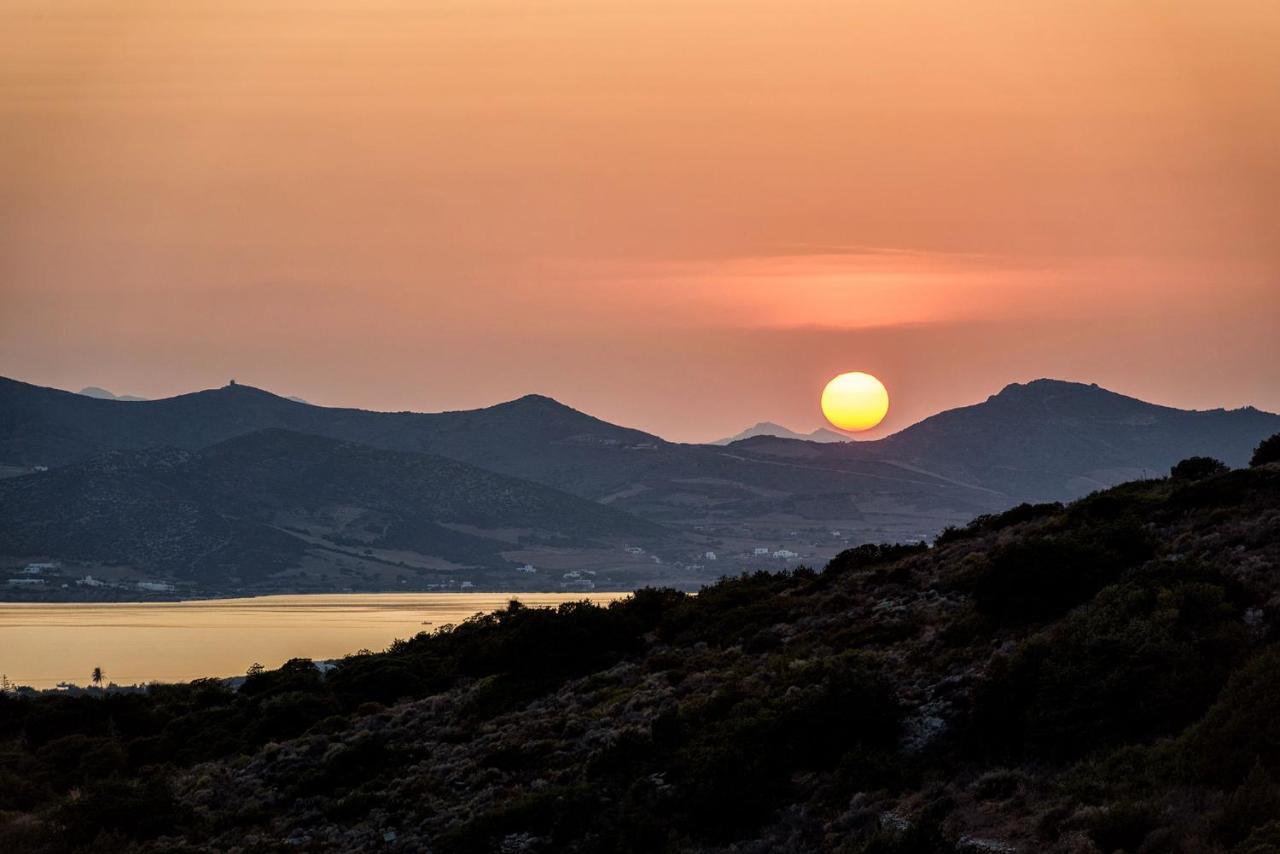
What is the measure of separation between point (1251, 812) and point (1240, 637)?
7.45 m

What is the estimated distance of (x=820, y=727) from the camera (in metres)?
31.5

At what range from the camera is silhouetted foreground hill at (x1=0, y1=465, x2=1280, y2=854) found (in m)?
24.5

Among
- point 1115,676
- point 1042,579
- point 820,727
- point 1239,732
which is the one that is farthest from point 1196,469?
point 1239,732

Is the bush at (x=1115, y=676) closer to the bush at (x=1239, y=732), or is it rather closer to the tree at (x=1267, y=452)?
the bush at (x=1239, y=732)

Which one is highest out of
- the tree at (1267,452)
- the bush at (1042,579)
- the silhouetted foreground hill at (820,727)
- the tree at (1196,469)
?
the tree at (1267,452)

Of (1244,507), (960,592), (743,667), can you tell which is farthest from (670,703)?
(1244,507)

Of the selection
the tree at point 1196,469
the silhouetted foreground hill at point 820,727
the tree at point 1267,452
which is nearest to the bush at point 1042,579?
the silhouetted foreground hill at point 820,727

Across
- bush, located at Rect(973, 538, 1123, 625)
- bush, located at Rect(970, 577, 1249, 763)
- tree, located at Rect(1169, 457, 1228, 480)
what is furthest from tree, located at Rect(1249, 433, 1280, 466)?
bush, located at Rect(970, 577, 1249, 763)

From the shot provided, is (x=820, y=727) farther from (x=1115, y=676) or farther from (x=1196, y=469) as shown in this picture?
(x=1196, y=469)

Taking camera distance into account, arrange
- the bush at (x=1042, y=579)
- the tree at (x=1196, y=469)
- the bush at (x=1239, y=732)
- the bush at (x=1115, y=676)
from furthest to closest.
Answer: the tree at (x=1196, y=469) < the bush at (x=1042, y=579) < the bush at (x=1115, y=676) < the bush at (x=1239, y=732)

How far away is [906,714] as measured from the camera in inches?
1234

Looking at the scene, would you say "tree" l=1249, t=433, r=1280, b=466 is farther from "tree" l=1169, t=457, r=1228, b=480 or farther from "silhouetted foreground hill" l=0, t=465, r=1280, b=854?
"silhouetted foreground hill" l=0, t=465, r=1280, b=854

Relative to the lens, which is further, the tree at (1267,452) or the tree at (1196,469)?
the tree at (1196,469)

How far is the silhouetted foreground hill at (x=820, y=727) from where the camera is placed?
963 inches
